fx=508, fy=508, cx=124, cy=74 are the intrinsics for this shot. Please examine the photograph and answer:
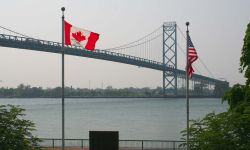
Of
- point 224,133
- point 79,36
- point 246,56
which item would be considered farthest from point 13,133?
point 246,56

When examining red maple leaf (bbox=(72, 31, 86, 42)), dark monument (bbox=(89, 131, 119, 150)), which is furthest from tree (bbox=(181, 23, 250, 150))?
red maple leaf (bbox=(72, 31, 86, 42))

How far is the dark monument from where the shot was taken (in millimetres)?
14523

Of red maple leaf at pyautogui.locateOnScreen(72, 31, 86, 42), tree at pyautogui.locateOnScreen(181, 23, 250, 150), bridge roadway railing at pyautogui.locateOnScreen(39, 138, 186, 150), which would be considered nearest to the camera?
tree at pyautogui.locateOnScreen(181, 23, 250, 150)

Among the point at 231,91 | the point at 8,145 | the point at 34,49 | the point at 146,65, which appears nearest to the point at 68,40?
the point at 8,145

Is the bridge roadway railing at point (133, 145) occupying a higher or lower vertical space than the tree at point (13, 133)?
lower

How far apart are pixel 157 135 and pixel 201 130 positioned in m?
30.4

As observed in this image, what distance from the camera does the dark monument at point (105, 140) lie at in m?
14.5

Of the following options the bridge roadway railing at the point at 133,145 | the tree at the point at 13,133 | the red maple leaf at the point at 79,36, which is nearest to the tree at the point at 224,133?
the red maple leaf at the point at 79,36

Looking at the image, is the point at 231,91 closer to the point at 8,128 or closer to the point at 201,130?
the point at 201,130

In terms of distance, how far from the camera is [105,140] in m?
14.6

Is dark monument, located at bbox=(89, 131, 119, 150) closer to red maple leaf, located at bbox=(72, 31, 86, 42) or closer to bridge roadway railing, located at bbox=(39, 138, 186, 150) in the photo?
red maple leaf, located at bbox=(72, 31, 86, 42)

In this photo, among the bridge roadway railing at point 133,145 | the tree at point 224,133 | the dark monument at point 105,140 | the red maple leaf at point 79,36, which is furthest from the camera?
the bridge roadway railing at point 133,145

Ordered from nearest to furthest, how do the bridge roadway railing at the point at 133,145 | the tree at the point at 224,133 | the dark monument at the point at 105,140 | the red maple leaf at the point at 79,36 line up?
the tree at the point at 224,133
the red maple leaf at the point at 79,36
the dark monument at the point at 105,140
the bridge roadway railing at the point at 133,145

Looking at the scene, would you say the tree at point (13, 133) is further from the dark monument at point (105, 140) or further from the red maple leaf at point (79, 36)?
the red maple leaf at point (79, 36)
